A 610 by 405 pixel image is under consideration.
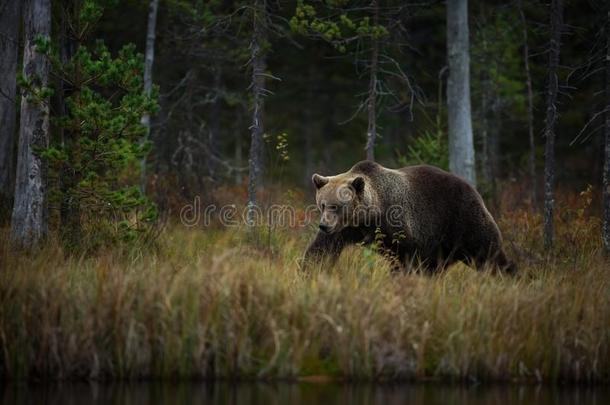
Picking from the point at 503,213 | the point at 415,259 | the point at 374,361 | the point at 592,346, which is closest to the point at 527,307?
the point at 592,346

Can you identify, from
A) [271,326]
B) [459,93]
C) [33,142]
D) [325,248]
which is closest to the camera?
[271,326]

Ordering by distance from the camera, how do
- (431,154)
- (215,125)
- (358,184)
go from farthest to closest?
(215,125) → (431,154) → (358,184)

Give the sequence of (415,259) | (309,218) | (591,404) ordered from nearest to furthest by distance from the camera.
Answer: (591,404), (415,259), (309,218)

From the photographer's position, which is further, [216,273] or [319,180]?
[319,180]

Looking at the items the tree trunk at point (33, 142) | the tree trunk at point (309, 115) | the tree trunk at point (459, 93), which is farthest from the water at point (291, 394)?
the tree trunk at point (309, 115)

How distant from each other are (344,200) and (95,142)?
9.96ft

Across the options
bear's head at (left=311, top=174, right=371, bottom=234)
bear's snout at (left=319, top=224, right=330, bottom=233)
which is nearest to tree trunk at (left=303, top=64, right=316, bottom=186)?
bear's head at (left=311, top=174, right=371, bottom=234)

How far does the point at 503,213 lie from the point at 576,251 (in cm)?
354

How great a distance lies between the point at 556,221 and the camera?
566 inches

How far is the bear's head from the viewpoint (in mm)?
9398

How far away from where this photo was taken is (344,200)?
371 inches

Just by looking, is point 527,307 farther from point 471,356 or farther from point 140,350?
point 140,350

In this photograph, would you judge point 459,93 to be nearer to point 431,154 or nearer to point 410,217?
point 431,154

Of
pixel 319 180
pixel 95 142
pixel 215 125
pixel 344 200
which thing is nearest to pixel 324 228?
pixel 344 200
